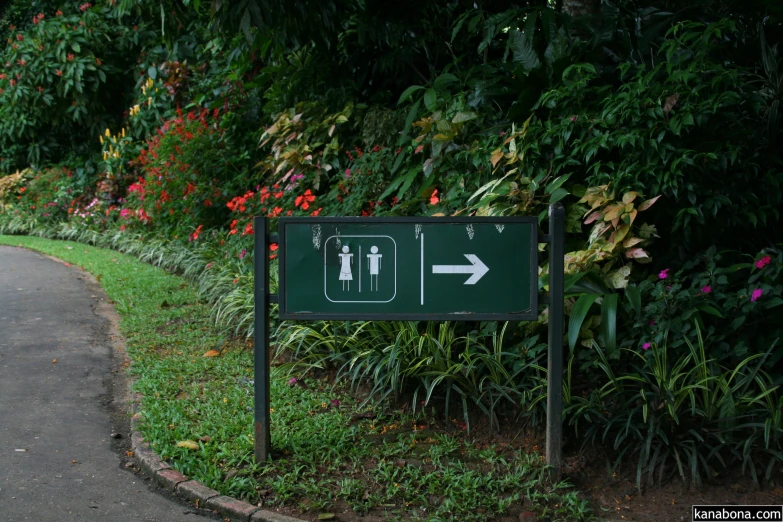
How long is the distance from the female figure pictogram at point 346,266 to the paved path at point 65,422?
1.36 m

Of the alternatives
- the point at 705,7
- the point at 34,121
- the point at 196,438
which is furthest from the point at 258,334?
the point at 34,121

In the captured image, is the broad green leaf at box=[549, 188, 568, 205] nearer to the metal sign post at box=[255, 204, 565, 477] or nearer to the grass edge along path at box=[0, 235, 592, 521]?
the metal sign post at box=[255, 204, 565, 477]

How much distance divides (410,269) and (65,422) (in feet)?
8.17

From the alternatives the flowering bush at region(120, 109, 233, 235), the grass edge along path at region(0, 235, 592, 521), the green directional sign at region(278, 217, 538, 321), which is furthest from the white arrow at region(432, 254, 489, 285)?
the flowering bush at region(120, 109, 233, 235)

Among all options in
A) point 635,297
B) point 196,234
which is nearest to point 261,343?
point 635,297

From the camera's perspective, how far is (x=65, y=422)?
471 cm

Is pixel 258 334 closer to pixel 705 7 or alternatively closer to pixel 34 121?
pixel 705 7

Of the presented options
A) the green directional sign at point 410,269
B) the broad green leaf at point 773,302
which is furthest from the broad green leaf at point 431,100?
the broad green leaf at point 773,302

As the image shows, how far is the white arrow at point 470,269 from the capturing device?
12.8ft

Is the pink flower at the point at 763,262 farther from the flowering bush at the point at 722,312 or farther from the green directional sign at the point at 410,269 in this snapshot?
the green directional sign at the point at 410,269

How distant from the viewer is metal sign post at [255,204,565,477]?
3893mm

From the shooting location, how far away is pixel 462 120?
6145mm

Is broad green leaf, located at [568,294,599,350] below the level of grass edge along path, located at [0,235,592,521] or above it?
above

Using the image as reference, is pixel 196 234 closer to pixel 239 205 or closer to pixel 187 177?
pixel 239 205
